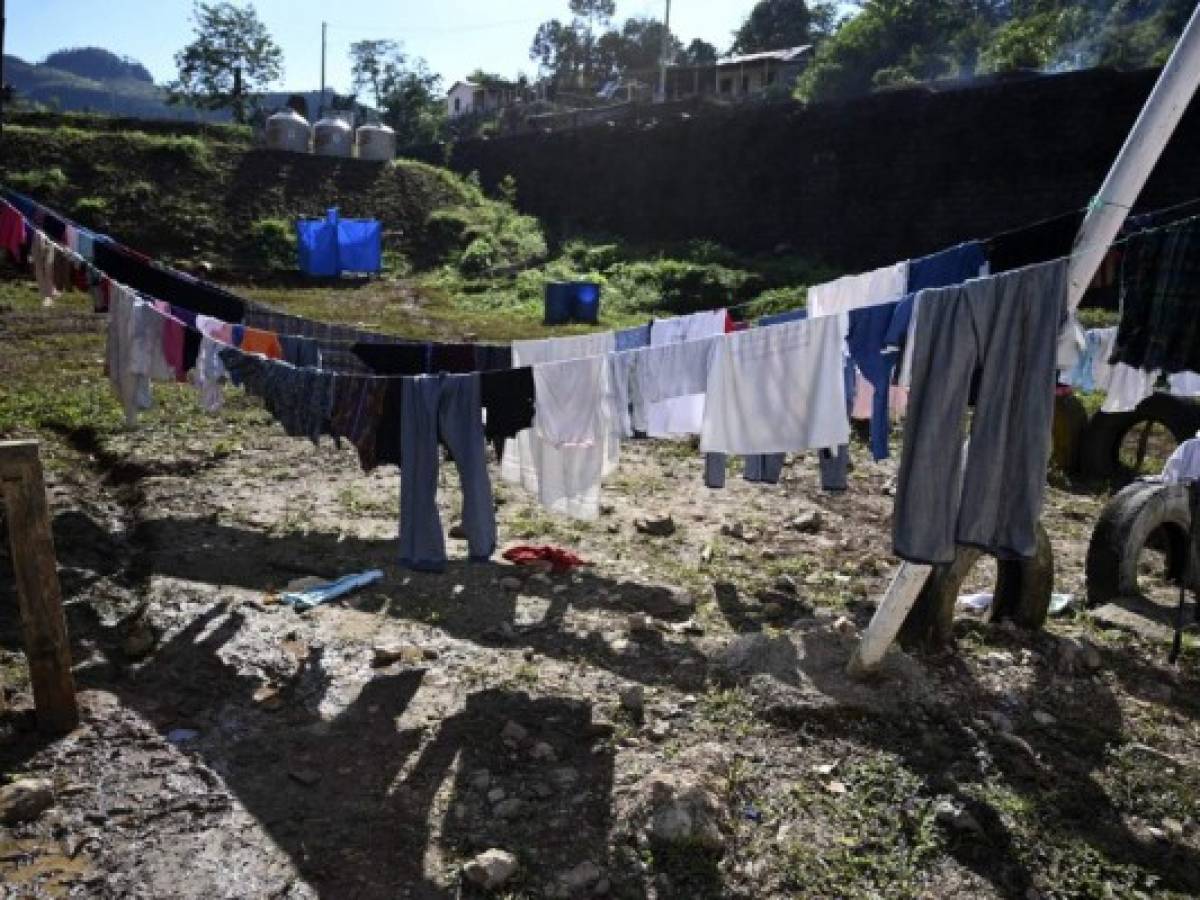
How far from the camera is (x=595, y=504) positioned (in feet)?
17.0

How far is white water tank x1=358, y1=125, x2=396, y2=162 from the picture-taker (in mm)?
28156

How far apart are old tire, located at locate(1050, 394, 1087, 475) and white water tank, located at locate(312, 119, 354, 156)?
84.3 ft

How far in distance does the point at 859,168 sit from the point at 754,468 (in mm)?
17982

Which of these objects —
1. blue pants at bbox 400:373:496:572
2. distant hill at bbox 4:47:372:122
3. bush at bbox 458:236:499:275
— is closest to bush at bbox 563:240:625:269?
bush at bbox 458:236:499:275

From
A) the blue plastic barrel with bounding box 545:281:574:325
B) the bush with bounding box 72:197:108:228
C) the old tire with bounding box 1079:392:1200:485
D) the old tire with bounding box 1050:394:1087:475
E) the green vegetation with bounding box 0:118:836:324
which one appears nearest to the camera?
the old tire with bounding box 1079:392:1200:485

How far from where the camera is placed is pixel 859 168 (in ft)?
70.2

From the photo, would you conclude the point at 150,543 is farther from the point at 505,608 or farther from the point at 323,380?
the point at 505,608

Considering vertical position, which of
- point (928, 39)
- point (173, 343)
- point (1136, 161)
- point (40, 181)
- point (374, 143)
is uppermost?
point (928, 39)

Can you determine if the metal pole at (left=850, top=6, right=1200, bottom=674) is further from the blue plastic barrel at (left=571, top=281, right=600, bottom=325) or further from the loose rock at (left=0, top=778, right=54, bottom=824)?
the blue plastic barrel at (left=571, top=281, right=600, bottom=325)

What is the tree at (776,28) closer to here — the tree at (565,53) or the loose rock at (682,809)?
the tree at (565,53)

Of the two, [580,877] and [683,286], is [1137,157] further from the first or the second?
[683,286]

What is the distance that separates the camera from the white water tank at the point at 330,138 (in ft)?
92.2

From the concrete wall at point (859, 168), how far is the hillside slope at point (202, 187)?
4.24m

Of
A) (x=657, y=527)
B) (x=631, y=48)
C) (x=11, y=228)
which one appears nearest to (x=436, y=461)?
(x=657, y=527)
